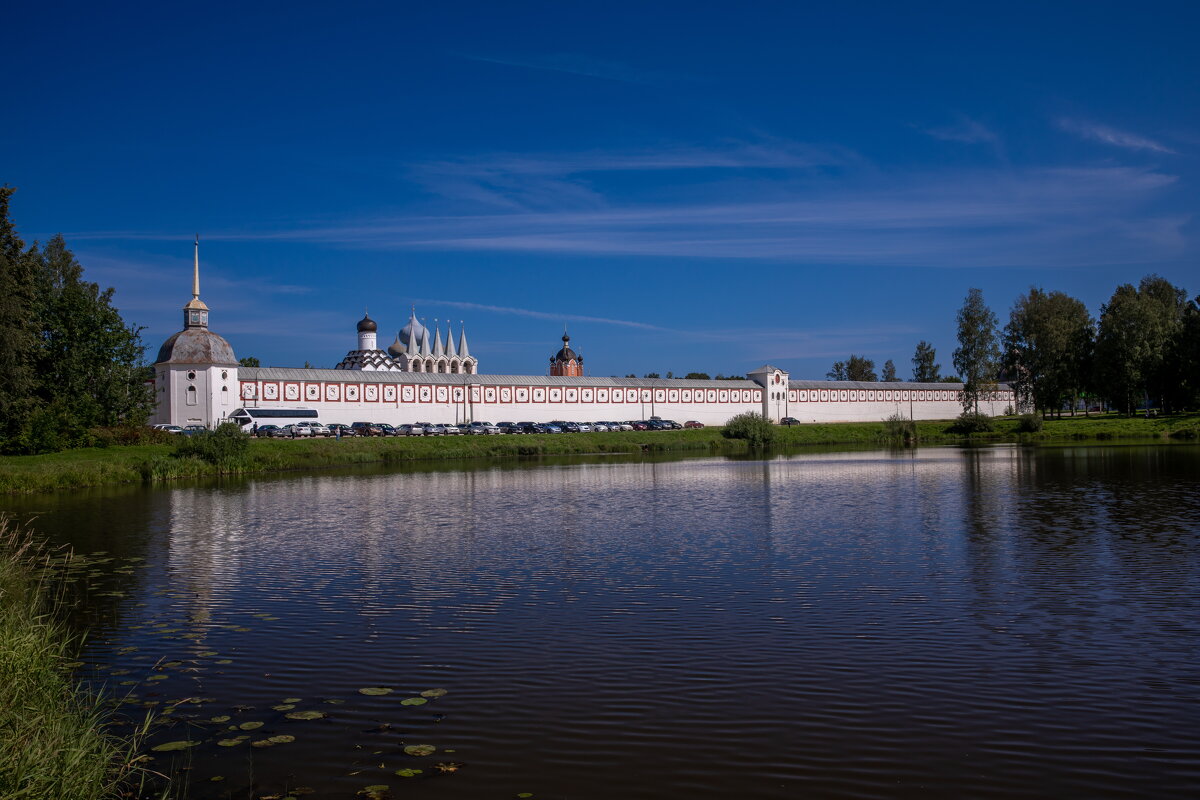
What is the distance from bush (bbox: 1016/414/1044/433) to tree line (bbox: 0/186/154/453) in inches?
2115

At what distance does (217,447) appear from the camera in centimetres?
3941

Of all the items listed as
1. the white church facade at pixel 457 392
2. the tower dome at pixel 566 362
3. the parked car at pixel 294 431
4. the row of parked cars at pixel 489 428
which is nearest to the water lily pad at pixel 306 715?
the parked car at pixel 294 431

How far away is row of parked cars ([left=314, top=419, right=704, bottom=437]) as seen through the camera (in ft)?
191

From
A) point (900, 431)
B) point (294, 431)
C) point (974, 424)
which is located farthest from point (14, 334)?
point (974, 424)

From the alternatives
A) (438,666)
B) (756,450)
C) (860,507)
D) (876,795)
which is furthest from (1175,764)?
(756,450)

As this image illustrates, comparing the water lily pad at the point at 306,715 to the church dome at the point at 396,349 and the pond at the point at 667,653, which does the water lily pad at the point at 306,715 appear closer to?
the pond at the point at 667,653

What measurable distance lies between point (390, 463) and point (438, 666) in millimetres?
40909

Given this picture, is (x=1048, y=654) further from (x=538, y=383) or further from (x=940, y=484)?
(x=538, y=383)

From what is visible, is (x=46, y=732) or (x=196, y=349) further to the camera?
(x=196, y=349)

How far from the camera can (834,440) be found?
69500mm

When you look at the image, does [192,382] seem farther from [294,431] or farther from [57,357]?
[57,357]

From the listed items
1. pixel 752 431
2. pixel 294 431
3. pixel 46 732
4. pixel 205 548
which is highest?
pixel 294 431

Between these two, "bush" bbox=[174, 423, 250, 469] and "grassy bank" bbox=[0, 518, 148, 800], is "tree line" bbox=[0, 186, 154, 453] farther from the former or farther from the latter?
"grassy bank" bbox=[0, 518, 148, 800]

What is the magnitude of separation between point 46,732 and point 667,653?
17.4 feet
